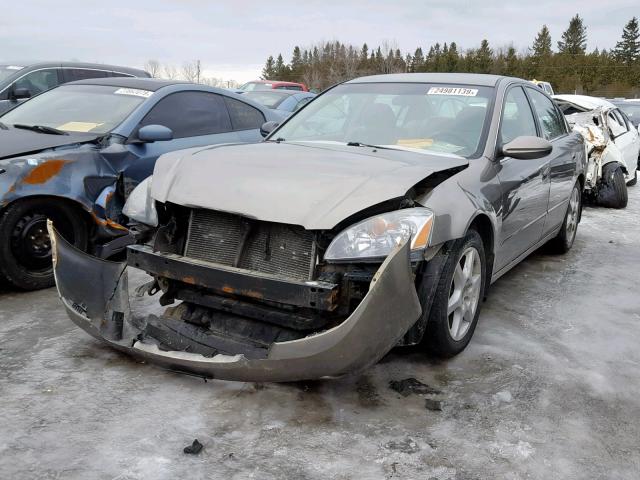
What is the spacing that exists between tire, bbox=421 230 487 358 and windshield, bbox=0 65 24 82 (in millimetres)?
7283

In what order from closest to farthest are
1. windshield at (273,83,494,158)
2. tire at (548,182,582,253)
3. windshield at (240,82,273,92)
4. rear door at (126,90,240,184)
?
windshield at (273,83,494,158), rear door at (126,90,240,184), tire at (548,182,582,253), windshield at (240,82,273,92)

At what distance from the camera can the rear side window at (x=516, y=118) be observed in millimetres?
4285

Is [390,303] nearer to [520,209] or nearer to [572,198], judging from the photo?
[520,209]

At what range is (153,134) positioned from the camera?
498cm

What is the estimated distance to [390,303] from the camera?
267cm

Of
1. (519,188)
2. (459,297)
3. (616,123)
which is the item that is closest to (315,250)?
(459,297)

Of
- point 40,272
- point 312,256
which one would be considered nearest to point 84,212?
point 40,272

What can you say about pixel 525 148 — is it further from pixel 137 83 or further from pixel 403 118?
pixel 137 83

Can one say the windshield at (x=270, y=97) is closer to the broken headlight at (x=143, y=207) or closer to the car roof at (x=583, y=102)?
the car roof at (x=583, y=102)

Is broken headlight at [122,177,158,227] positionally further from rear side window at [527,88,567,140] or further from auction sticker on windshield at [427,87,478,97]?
rear side window at [527,88,567,140]

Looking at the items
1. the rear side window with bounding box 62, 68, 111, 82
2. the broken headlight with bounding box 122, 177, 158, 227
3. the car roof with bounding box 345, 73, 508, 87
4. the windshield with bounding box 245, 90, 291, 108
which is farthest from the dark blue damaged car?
the windshield with bounding box 245, 90, 291, 108

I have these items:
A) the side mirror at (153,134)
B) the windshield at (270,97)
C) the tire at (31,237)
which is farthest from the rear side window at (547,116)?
the windshield at (270,97)

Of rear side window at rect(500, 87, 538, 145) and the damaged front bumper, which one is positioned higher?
rear side window at rect(500, 87, 538, 145)

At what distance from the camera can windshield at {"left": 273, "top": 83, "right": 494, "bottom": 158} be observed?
4016 millimetres
